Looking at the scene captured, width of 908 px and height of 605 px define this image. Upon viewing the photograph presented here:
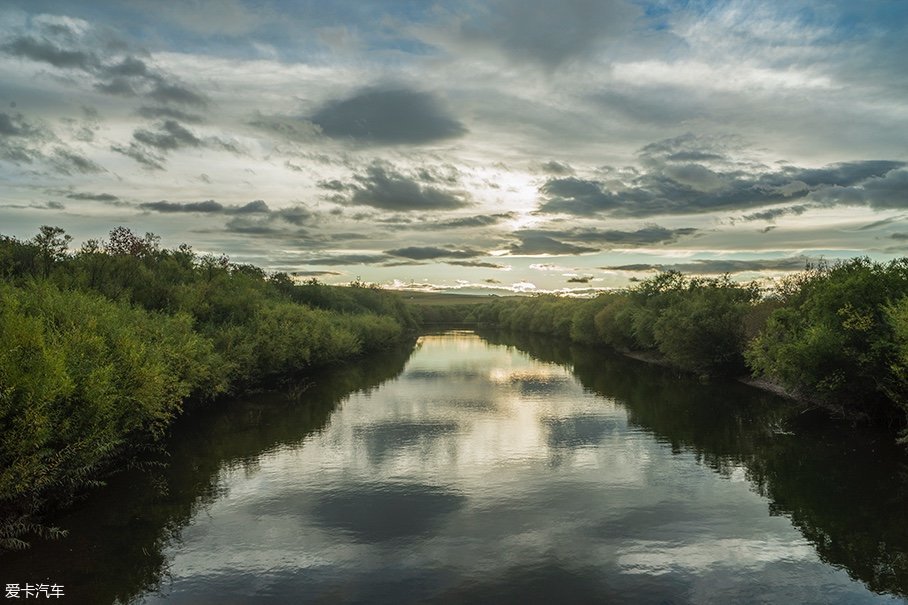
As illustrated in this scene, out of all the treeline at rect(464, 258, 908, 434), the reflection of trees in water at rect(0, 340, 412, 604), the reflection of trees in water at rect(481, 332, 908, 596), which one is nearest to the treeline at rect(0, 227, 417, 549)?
the reflection of trees in water at rect(0, 340, 412, 604)

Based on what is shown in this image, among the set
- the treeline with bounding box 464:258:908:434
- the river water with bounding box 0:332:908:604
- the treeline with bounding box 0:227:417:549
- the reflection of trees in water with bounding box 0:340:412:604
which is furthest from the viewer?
the treeline with bounding box 464:258:908:434

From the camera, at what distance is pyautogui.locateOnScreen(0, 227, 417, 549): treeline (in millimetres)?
24703

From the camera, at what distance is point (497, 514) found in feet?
96.7

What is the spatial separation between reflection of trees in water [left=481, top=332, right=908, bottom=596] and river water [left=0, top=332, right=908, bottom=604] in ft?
0.58

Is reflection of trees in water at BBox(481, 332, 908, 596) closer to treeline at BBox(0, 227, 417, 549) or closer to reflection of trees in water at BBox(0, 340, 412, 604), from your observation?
reflection of trees in water at BBox(0, 340, 412, 604)

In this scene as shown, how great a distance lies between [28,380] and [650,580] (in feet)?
80.2

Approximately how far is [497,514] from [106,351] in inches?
865

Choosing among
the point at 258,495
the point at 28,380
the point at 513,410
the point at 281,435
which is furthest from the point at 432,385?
the point at 28,380

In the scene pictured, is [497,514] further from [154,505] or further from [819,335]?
[819,335]

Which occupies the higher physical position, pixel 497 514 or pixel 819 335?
pixel 819 335

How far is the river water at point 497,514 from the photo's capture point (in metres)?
22.3

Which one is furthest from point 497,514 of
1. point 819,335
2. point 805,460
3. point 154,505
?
point 819,335

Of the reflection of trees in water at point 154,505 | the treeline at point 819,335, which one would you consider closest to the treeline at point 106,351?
the reflection of trees in water at point 154,505

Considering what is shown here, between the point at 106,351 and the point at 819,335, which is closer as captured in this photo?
the point at 106,351
